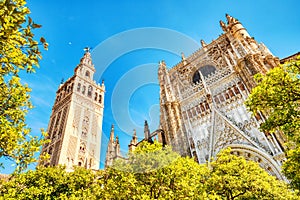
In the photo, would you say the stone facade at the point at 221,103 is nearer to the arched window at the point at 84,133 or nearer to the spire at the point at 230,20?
the spire at the point at 230,20

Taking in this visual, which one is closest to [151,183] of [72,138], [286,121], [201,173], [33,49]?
[201,173]

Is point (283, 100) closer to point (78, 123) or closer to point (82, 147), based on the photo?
point (82, 147)

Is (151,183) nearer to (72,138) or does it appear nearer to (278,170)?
(278,170)

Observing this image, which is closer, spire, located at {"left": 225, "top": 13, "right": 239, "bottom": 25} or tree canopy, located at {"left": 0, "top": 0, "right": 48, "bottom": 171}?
tree canopy, located at {"left": 0, "top": 0, "right": 48, "bottom": 171}

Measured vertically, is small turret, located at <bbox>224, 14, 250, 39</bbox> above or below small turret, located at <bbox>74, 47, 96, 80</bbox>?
below

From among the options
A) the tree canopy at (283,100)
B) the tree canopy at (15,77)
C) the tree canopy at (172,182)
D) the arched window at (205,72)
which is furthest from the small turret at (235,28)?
the tree canopy at (15,77)

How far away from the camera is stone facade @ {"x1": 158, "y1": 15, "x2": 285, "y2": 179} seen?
15133 millimetres

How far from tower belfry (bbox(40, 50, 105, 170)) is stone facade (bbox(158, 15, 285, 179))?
21.9 meters

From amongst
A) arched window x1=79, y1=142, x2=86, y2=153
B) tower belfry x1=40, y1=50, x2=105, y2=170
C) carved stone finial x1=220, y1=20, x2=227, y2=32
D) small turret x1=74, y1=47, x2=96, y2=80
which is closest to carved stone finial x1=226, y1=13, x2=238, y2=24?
carved stone finial x1=220, y1=20, x2=227, y2=32

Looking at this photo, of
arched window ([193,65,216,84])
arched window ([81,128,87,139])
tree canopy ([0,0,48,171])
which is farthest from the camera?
arched window ([81,128,87,139])

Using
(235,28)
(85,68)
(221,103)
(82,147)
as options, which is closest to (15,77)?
(221,103)

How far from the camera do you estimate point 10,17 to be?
12.5ft

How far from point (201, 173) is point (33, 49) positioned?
10.1 meters

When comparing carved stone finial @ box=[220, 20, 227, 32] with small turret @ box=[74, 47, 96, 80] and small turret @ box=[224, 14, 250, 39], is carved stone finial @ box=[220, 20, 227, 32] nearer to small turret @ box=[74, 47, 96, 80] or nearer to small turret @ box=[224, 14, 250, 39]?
small turret @ box=[224, 14, 250, 39]
